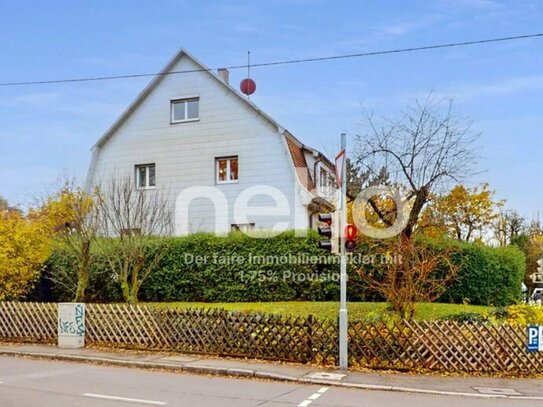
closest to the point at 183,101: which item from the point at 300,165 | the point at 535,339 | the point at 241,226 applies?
the point at 300,165

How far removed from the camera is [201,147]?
87.1 ft

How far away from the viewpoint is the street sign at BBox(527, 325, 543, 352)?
37.4ft

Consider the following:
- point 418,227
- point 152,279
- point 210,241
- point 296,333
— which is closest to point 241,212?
point 210,241

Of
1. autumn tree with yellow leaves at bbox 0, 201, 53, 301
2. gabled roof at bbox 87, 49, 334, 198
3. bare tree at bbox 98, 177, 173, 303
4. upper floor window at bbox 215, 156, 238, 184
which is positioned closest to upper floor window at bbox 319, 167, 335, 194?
gabled roof at bbox 87, 49, 334, 198

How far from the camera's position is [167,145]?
2723 cm

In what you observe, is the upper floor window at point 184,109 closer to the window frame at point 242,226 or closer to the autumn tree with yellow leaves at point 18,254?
the window frame at point 242,226

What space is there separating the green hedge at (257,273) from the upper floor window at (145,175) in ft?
19.6

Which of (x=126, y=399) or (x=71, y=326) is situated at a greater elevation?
(x=71, y=326)

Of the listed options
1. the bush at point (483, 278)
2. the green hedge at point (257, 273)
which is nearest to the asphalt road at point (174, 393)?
the green hedge at point (257, 273)

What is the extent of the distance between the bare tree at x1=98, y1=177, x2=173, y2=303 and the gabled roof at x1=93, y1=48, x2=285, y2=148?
22.2ft

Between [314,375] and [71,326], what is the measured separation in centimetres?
714

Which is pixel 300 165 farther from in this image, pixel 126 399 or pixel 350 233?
pixel 126 399

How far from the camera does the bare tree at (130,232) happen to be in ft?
58.5

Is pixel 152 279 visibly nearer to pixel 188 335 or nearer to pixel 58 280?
pixel 58 280
